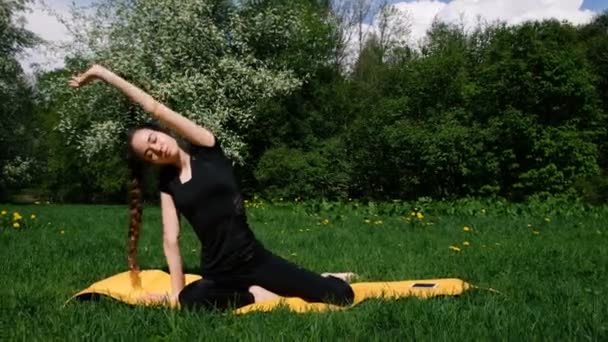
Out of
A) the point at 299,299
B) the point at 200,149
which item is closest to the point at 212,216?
the point at 200,149

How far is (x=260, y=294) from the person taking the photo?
15.8ft

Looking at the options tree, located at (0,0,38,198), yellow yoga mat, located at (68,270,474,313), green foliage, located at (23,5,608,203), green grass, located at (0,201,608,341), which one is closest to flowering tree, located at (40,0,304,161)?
green foliage, located at (23,5,608,203)

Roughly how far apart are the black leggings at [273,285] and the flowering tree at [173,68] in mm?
20029

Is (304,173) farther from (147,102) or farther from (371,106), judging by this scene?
(147,102)

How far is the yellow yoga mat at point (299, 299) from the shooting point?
455cm

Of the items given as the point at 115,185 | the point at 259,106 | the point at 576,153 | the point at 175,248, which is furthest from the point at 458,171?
the point at 175,248

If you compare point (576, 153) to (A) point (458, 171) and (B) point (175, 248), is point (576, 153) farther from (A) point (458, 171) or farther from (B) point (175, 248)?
(B) point (175, 248)

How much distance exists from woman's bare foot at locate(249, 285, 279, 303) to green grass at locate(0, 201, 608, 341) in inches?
20.8

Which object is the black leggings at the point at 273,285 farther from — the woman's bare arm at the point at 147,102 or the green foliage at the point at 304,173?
the green foliage at the point at 304,173

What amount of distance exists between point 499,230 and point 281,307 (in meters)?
6.66

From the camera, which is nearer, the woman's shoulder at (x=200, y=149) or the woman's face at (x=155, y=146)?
the woman's face at (x=155, y=146)

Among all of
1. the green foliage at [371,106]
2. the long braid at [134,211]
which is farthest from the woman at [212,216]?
the green foliage at [371,106]

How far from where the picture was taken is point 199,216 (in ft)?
15.8

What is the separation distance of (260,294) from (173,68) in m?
21.5
